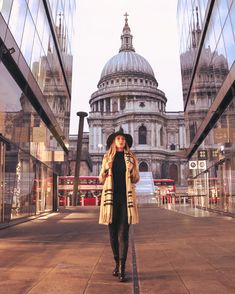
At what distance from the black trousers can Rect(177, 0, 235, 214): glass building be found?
1136 centimetres

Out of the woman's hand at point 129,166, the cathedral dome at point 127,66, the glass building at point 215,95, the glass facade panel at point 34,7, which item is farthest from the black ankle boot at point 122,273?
the cathedral dome at point 127,66

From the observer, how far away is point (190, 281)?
198 inches

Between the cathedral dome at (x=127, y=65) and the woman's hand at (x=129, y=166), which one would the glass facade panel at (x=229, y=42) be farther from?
the cathedral dome at (x=127, y=65)

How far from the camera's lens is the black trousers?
5.35m

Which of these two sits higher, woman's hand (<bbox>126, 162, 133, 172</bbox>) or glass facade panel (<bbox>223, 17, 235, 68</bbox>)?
glass facade panel (<bbox>223, 17, 235, 68</bbox>)

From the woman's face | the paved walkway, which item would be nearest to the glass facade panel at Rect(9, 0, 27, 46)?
the paved walkway

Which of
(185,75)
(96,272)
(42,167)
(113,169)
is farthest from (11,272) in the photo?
(185,75)

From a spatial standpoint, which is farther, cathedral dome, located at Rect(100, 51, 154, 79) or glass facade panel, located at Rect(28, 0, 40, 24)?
cathedral dome, located at Rect(100, 51, 154, 79)

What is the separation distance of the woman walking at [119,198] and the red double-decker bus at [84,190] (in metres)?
41.9

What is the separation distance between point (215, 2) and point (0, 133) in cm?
1124

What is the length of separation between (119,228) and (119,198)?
0.39 m

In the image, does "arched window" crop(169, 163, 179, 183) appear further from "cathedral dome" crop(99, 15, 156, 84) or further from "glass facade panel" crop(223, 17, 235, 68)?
"glass facade panel" crop(223, 17, 235, 68)

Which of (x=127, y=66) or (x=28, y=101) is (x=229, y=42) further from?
(x=127, y=66)

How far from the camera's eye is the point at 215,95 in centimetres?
2047
